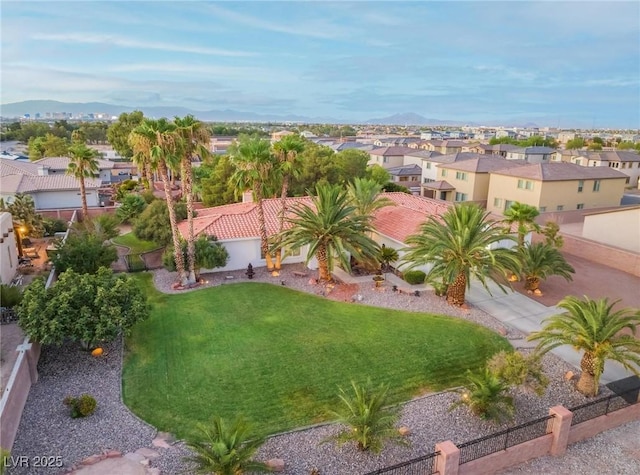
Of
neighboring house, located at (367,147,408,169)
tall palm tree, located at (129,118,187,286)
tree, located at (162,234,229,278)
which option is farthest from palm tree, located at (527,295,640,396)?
neighboring house, located at (367,147,408,169)

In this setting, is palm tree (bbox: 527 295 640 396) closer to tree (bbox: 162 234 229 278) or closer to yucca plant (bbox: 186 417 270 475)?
yucca plant (bbox: 186 417 270 475)

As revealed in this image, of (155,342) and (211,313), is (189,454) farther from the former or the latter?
(211,313)

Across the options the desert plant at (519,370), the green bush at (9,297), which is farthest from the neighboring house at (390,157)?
the green bush at (9,297)

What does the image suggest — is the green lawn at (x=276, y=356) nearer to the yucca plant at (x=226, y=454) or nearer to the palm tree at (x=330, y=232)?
the yucca plant at (x=226, y=454)

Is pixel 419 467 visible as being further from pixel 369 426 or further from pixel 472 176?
pixel 472 176

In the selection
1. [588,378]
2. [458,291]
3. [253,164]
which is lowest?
[588,378]

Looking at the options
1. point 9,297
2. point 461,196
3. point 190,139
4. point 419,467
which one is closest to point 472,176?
point 461,196
